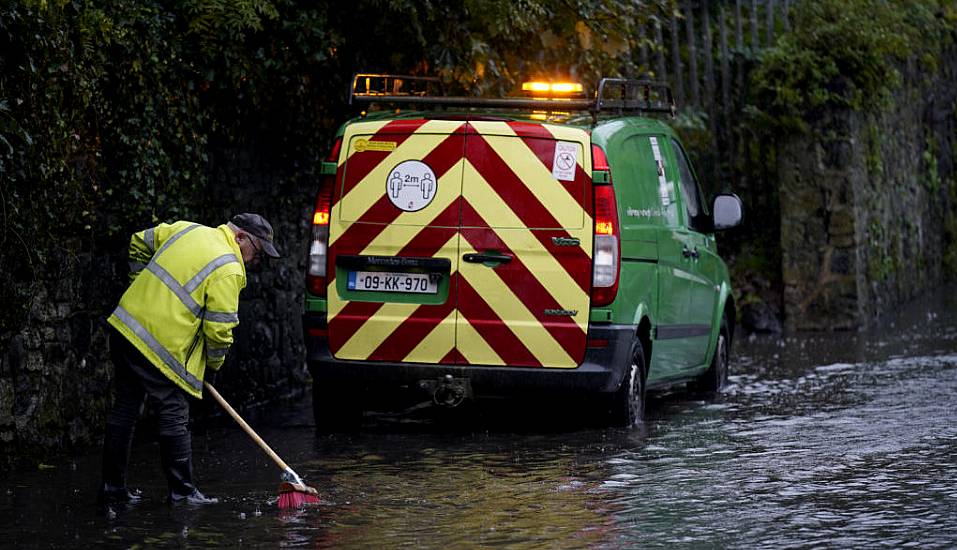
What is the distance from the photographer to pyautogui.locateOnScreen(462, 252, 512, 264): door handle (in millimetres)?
10227

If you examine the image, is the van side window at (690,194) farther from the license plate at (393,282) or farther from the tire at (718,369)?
the license plate at (393,282)

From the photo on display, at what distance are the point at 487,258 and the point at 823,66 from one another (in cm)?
988

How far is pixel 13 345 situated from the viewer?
30.7 feet

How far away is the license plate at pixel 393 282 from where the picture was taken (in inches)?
406

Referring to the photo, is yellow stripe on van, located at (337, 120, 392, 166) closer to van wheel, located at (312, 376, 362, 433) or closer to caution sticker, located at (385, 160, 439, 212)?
caution sticker, located at (385, 160, 439, 212)

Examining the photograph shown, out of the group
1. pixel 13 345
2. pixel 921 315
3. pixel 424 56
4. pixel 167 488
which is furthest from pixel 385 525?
pixel 921 315

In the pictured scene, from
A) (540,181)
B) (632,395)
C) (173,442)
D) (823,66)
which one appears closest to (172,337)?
(173,442)

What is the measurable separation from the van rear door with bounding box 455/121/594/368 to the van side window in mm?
2249

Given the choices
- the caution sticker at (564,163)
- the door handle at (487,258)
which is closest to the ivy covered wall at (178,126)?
the door handle at (487,258)

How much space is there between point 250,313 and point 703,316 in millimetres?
3296

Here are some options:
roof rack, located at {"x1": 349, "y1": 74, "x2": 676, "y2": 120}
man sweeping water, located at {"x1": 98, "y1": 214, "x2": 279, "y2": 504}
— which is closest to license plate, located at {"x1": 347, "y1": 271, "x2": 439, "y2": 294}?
roof rack, located at {"x1": 349, "y1": 74, "x2": 676, "y2": 120}

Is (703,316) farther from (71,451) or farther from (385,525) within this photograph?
(385,525)

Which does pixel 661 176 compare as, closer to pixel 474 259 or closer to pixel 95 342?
pixel 474 259

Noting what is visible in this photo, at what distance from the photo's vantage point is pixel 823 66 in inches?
752
